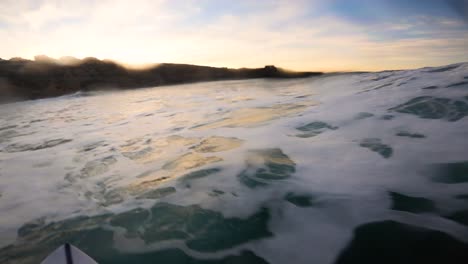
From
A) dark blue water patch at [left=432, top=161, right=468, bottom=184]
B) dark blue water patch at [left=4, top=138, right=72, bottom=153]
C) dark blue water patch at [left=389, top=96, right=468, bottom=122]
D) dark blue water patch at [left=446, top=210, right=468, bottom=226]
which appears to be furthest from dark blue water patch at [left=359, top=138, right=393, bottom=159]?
dark blue water patch at [left=4, top=138, right=72, bottom=153]

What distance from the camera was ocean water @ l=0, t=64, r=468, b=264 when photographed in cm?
206

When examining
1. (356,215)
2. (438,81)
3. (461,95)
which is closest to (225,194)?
(356,215)

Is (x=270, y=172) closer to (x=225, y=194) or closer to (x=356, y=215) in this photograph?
(x=225, y=194)

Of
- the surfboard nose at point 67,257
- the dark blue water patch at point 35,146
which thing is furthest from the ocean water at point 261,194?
the surfboard nose at point 67,257

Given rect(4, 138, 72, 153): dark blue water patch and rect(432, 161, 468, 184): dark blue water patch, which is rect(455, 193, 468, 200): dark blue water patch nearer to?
rect(432, 161, 468, 184): dark blue water patch

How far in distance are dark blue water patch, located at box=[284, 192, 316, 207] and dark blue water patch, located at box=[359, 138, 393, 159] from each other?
1250 mm

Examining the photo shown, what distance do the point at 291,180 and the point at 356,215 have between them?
30.8 inches

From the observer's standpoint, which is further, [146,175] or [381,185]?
[146,175]

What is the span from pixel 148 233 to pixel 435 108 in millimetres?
4875

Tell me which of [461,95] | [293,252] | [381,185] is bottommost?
[293,252]

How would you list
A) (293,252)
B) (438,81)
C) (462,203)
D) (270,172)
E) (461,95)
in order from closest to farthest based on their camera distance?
(293,252) < (462,203) < (270,172) < (461,95) < (438,81)

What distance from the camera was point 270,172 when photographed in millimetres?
3213

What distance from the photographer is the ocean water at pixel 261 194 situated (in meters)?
2.06

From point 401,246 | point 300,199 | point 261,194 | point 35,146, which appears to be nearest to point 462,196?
point 401,246
